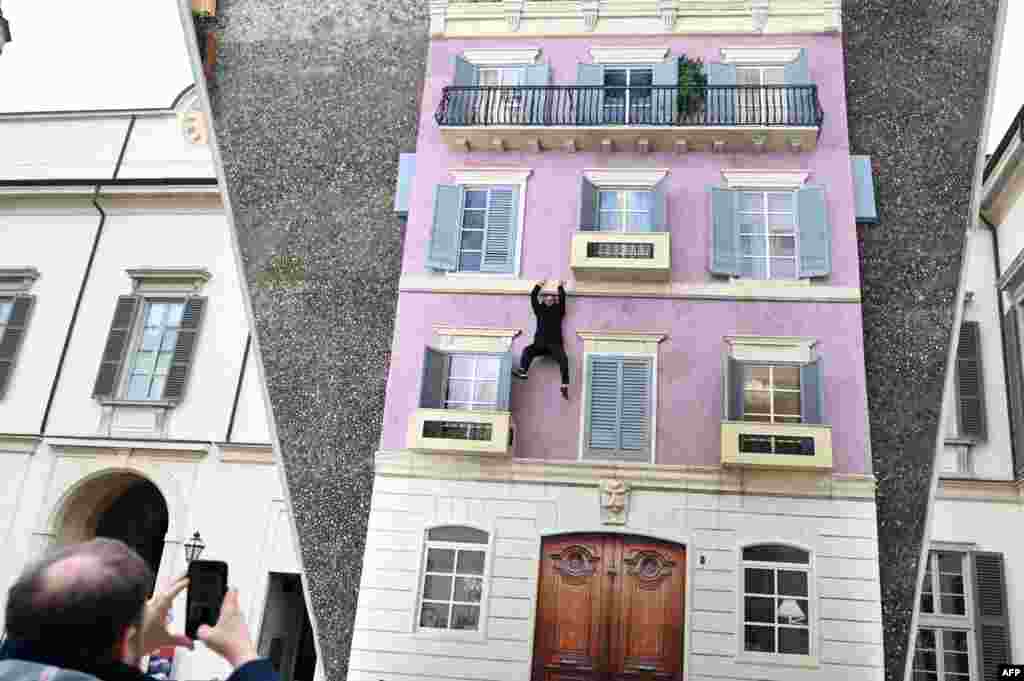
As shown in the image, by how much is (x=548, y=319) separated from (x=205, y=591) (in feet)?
17.3

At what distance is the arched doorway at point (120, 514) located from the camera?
33.5ft

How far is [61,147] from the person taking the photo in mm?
11633

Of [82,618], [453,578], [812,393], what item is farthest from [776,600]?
[82,618]

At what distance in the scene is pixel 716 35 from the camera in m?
7.99

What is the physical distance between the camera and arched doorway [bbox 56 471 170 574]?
33.5ft

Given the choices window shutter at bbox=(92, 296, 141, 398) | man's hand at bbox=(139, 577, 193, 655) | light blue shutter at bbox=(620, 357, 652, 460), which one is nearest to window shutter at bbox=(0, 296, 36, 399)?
window shutter at bbox=(92, 296, 141, 398)

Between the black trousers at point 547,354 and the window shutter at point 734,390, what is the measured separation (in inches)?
48.2

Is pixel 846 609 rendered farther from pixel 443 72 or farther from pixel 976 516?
pixel 443 72

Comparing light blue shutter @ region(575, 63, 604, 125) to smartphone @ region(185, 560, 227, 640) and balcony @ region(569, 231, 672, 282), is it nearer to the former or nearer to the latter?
balcony @ region(569, 231, 672, 282)

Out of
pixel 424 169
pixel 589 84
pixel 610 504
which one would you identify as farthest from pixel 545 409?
pixel 589 84

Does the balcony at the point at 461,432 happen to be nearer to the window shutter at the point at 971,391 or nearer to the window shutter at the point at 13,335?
the window shutter at the point at 971,391

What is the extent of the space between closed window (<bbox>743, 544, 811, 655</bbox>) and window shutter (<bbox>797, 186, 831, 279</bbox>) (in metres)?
2.17

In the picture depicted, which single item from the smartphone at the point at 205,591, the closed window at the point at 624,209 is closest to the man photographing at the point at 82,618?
the smartphone at the point at 205,591

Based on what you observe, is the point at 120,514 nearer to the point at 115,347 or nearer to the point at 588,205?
the point at 115,347
